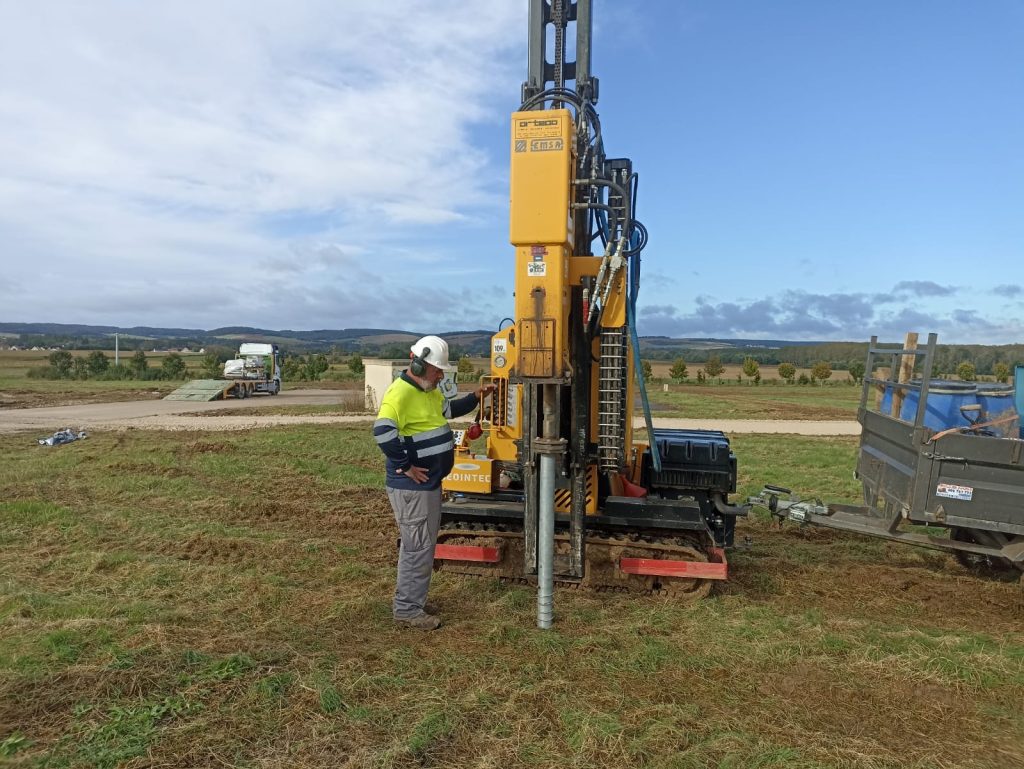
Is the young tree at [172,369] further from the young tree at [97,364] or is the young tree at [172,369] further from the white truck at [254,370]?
the white truck at [254,370]

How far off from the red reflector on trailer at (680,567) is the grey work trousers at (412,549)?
166cm

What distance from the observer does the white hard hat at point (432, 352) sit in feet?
17.3

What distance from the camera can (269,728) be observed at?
365cm

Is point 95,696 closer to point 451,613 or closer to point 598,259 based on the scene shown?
point 451,613

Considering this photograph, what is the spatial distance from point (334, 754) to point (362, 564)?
3376mm

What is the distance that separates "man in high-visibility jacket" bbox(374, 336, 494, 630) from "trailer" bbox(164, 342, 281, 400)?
26735mm

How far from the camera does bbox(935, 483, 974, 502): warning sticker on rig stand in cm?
557

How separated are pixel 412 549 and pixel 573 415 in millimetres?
1575

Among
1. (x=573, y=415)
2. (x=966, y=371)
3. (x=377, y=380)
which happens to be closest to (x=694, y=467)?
(x=573, y=415)

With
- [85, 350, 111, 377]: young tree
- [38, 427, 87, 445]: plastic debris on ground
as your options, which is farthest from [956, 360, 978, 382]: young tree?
[85, 350, 111, 377]: young tree

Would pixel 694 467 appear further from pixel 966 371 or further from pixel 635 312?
pixel 966 371

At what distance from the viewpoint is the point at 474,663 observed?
4.52m

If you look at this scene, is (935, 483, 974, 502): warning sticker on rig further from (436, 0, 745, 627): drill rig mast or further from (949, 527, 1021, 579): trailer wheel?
(436, 0, 745, 627): drill rig mast

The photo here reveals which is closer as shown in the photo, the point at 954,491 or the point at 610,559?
the point at 954,491
